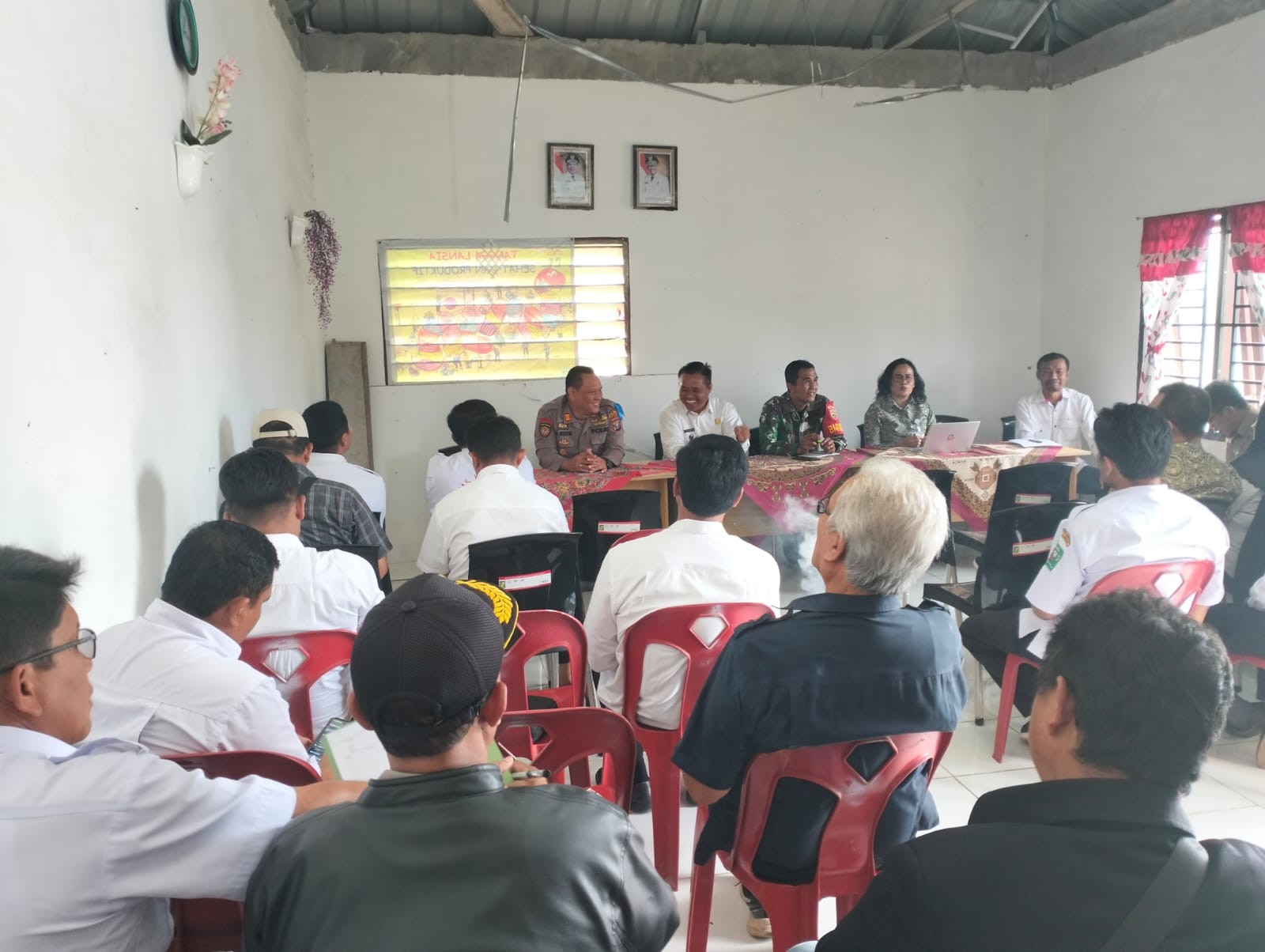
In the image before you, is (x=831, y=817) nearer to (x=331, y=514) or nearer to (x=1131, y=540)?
(x=1131, y=540)

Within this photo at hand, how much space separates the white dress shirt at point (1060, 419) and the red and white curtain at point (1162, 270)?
40cm

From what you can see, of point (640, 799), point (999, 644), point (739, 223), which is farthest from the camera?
point (739, 223)

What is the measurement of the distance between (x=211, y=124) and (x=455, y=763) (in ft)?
8.57

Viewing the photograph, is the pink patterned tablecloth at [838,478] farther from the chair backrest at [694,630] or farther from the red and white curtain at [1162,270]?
the chair backrest at [694,630]

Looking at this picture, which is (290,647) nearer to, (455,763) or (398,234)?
(455,763)

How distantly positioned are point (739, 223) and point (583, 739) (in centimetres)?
533

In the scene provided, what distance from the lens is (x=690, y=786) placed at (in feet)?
5.46

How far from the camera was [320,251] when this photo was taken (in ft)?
17.1

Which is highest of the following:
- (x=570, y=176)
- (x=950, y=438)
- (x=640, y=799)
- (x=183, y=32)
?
(x=570, y=176)

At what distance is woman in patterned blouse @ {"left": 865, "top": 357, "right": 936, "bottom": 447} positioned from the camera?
563 centimetres

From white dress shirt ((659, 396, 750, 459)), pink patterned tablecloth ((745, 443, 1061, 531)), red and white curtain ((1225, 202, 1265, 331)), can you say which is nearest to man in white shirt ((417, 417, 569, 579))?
pink patterned tablecloth ((745, 443, 1061, 531))

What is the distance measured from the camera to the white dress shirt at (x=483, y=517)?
3000 millimetres

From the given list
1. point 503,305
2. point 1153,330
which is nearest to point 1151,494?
point 1153,330

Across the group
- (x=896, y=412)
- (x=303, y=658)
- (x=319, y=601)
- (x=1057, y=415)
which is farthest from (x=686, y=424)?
(x=303, y=658)
